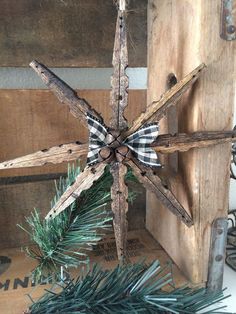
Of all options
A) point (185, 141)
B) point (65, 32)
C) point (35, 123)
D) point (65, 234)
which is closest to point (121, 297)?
point (65, 234)

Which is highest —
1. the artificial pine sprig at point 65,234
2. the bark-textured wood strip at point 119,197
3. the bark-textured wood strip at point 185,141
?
the bark-textured wood strip at point 185,141

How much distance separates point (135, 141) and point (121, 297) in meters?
0.21

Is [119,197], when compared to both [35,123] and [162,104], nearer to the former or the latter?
[162,104]

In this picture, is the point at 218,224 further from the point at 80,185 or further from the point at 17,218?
the point at 17,218

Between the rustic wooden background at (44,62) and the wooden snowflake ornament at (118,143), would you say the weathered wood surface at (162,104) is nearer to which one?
the wooden snowflake ornament at (118,143)

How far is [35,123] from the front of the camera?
65 cm

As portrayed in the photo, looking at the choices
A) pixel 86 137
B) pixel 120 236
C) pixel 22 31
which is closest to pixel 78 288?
pixel 120 236

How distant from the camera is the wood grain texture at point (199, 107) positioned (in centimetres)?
49

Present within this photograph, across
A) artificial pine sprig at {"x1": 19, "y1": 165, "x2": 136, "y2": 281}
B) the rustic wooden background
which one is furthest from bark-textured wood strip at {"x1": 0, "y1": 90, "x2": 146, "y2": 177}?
artificial pine sprig at {"x1": 19, "y1": 165, "x2": 136, "y2": 281}

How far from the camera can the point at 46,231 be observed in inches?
19.7

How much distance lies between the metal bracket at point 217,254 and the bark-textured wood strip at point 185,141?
0.46ft

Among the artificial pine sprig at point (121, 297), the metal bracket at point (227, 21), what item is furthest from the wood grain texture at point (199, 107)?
the artificial pine sprig at point (121, 297)

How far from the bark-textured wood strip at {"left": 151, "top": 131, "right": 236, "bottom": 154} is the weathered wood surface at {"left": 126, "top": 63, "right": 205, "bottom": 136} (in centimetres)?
3

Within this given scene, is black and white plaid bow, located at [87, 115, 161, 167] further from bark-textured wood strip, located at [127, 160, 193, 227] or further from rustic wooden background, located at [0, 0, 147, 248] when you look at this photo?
rustic wooden background, located at [0, 0, 147, 248]
